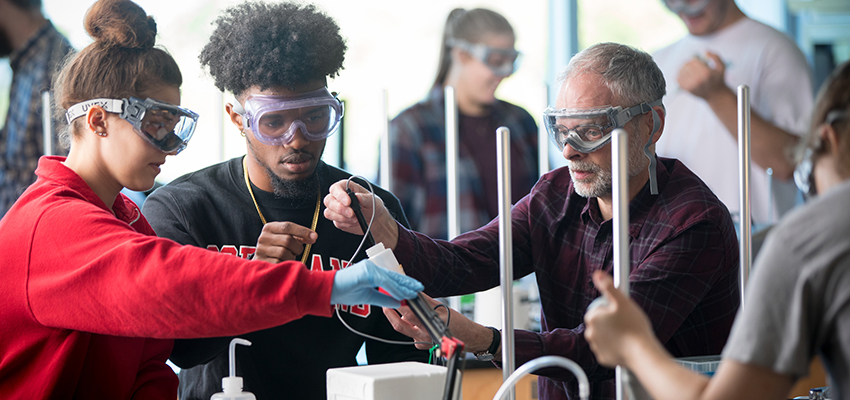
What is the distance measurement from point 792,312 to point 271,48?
1.18m

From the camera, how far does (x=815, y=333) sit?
842mm

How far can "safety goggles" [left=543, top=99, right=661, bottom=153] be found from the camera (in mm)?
1492

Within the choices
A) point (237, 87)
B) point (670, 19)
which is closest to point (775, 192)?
point (670, 19)

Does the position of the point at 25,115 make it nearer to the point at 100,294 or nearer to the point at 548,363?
the point at 100,294

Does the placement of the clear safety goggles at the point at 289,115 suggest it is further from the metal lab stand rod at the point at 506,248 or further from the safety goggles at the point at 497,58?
the safety goggles at the point at 497,58

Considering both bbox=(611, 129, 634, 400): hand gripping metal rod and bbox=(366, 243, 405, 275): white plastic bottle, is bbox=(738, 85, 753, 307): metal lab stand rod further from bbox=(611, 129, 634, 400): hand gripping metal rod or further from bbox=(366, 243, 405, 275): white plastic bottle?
bbox=(366, 243, 405, 275): white plastic bottle

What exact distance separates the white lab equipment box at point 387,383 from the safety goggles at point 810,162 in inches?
24.5

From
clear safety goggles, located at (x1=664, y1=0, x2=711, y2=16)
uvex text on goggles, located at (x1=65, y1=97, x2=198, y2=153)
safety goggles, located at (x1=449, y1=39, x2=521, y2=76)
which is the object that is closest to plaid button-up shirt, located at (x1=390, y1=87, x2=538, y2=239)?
safety goggles, located at (x1=449, y1=39, x2=521, y2=76)

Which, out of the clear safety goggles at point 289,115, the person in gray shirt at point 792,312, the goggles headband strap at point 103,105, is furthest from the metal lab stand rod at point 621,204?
the goggles headband strap at point 103,105

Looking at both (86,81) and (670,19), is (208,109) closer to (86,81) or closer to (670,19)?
(86,81)

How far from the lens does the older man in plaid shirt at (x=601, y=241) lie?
1.42 metres

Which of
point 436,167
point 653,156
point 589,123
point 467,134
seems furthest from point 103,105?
point 467,134

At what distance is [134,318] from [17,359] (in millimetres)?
237

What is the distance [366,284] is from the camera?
1081mm
